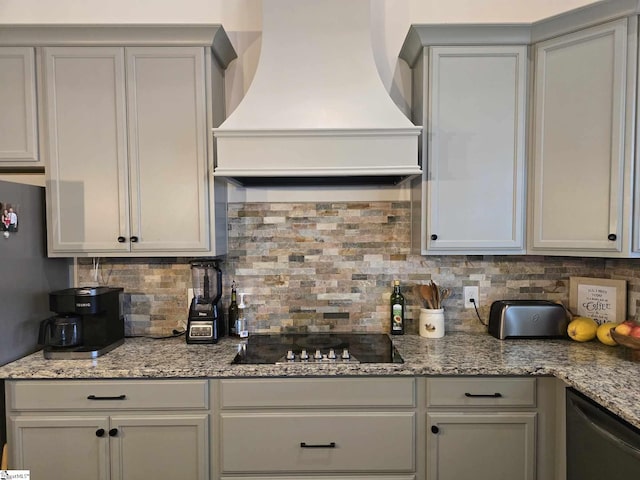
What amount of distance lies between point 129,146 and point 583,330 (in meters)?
2.42

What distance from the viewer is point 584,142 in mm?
1812

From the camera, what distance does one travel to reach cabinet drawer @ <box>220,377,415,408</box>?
5.53 feet

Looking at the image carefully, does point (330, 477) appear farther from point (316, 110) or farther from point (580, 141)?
point (580, 141)

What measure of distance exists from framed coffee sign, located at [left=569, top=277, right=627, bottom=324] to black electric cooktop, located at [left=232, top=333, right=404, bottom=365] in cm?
106

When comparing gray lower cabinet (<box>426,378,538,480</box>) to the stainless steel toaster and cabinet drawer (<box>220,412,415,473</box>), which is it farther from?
the stainless steel toaster

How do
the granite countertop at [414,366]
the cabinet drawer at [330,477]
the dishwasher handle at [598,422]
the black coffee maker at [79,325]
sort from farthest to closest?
the black coffee maker at [79,325], the cabinet drawer at [330,477], the granite countertop at [414,366], the dishwasher handle at [598,422]

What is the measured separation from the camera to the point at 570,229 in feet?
6.11

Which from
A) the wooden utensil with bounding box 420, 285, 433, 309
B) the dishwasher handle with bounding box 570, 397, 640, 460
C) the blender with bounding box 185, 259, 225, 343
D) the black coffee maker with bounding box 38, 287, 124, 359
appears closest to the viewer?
the dishwasher handle with bounding box 570, 397, 640, 460

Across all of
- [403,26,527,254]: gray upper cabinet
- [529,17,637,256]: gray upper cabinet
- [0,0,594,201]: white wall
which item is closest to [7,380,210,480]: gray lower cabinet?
[0,0,594,201]: white wall

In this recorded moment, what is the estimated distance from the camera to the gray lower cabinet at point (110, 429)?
167cm

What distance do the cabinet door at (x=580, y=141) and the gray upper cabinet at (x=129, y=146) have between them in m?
1.61

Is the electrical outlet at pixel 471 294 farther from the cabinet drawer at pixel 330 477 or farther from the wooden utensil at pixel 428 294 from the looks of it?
the cabinet drawer at pixel 330 477

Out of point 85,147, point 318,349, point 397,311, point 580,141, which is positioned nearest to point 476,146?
point 580,141

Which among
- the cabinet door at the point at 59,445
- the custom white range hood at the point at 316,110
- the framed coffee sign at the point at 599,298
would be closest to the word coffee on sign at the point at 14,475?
the cabinet door at the point at 59,445
